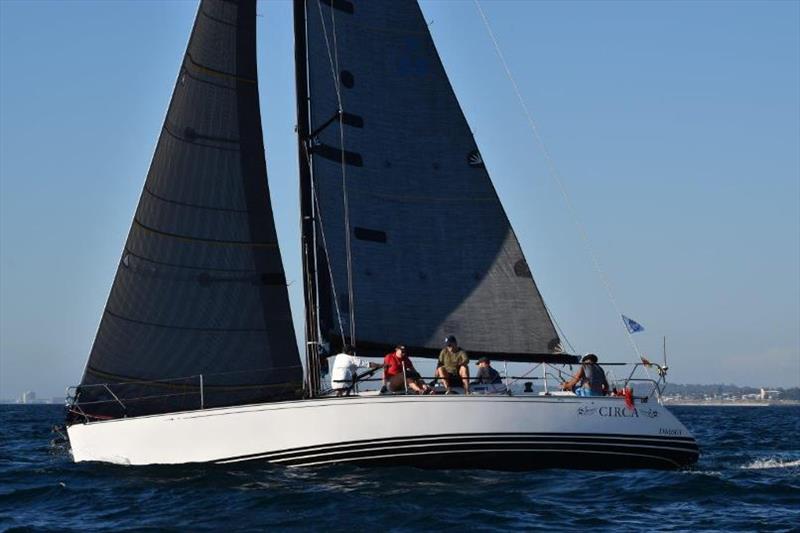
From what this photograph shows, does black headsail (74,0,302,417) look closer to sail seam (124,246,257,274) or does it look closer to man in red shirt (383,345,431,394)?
sail seam (124,246,257,274)

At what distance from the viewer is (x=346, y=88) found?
68.6 ft

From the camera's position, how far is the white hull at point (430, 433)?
17641mm

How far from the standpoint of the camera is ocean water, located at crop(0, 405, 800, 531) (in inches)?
554

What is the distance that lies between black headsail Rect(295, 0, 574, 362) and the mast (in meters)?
0.05

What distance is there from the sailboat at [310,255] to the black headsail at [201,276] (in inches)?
0.9

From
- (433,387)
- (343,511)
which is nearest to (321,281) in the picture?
(433,387)

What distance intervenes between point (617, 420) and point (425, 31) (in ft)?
25.7

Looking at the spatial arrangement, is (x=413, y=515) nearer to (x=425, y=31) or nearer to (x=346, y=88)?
(x=346, y=88)

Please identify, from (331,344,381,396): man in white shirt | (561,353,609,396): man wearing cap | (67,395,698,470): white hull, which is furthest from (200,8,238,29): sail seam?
(561,353,609,396): man wearing cap

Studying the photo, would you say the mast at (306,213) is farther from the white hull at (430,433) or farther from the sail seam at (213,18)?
the white hull at (430,433)

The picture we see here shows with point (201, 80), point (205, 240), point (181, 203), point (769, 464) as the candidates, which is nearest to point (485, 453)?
point (205, 240)

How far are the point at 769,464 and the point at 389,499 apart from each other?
916 centimetres

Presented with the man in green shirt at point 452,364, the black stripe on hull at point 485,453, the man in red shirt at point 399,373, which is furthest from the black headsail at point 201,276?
the man in green shirt at point 452,364

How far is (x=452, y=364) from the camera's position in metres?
19.3
